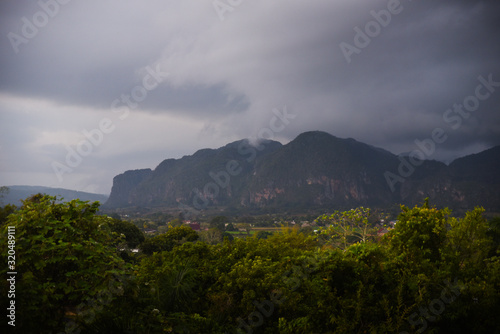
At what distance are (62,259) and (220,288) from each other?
4.13 m

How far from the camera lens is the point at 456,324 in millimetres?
7633

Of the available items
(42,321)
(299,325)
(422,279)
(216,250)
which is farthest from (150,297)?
(422,279)

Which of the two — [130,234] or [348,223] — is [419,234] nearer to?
[348,223]

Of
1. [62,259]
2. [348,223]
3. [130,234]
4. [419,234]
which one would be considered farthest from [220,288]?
[130,234]

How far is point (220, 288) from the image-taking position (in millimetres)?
8516

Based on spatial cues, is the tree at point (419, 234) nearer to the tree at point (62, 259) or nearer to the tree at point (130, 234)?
the tree at point (62, 259)

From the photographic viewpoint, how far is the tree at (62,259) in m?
5.38

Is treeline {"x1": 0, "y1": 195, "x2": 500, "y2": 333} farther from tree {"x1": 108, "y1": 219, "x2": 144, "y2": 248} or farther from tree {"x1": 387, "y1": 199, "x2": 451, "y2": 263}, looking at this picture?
tree {"x1": 108, "y1": 219, "x2": 144, "y2": 248}

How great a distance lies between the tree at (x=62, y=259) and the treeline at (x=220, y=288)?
20 millimetres

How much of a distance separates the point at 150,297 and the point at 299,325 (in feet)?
10.5

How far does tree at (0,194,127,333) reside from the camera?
5375 millimetres

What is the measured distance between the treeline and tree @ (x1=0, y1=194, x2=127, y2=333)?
0.07ft

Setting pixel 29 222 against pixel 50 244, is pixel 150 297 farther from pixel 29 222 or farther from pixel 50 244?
pixel 29 222

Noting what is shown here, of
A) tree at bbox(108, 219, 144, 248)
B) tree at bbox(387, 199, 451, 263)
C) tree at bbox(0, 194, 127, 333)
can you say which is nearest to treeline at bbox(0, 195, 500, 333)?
tree at bbox(0, 194, 127, 333)
